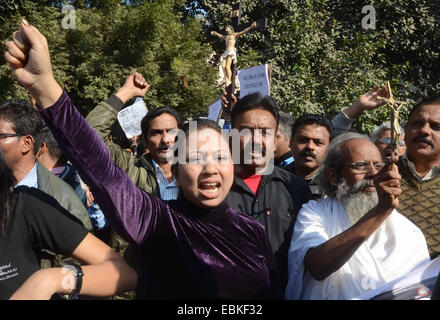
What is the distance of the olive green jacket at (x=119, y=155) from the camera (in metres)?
3.00

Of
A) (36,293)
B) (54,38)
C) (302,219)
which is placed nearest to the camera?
(36,293)

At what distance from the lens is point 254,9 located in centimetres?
1399

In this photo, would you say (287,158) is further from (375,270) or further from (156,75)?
(156,75)

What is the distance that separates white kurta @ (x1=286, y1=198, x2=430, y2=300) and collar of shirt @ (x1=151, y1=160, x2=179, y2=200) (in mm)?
1043

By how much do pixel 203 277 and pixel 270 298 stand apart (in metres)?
0.33

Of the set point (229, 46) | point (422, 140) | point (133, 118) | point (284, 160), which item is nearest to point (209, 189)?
point (422, 140)

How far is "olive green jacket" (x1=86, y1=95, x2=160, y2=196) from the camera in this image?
118 inches

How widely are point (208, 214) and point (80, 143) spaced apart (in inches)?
23.7

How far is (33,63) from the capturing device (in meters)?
1.44

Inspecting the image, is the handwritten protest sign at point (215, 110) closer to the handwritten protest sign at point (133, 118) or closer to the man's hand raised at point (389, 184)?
the handwritten protest sign at point (133, 118)

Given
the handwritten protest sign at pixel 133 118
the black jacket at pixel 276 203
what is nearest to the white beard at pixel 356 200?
the black jacket at pixel 276 203

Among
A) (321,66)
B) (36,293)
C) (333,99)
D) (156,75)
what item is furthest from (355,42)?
(36,293)

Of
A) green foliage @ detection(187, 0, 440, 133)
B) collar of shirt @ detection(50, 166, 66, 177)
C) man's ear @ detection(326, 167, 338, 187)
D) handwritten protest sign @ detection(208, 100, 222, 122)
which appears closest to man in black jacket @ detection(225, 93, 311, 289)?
man's ear @ detection(326, 167, 338, 187)

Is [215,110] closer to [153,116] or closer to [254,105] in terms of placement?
[153,116]
